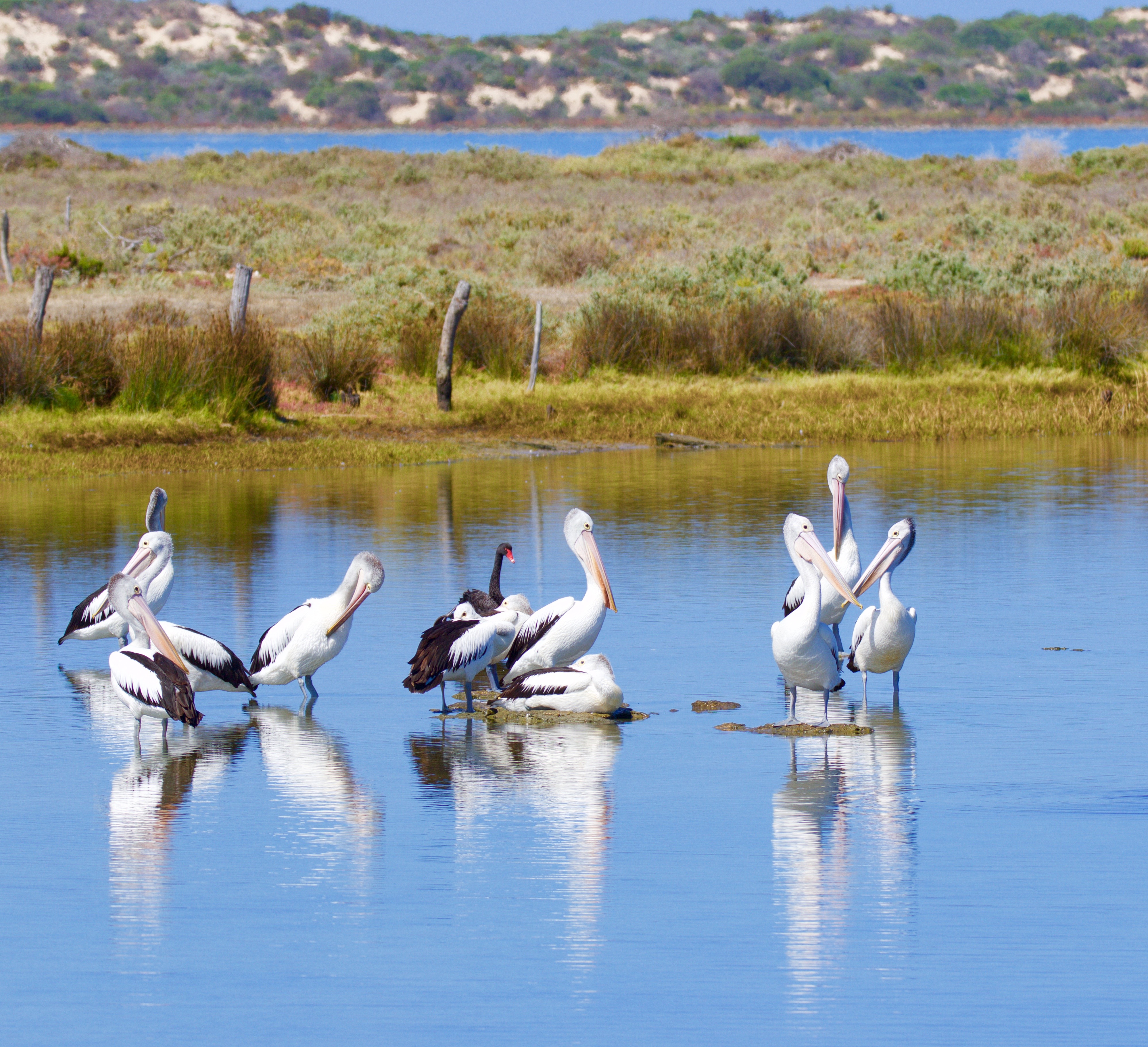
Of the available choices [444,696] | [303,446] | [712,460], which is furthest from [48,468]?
[444,696]

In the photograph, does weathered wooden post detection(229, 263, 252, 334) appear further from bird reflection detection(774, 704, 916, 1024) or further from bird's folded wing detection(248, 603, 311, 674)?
bird reflection detection(774, 704, 916, 1024)

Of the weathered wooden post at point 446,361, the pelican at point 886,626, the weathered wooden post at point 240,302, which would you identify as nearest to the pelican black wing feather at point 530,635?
the pelican at point 886,626

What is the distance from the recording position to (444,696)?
9.76 metres

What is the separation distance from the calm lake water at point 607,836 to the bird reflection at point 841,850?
0.06ft

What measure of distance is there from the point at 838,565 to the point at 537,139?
516 feet

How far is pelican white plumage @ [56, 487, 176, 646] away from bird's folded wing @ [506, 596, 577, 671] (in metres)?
2.33

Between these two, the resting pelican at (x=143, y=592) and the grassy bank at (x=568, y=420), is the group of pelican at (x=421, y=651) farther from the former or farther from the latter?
the grassy bank at (x=568, y=420)

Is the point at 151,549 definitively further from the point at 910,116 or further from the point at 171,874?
the point at 910,116

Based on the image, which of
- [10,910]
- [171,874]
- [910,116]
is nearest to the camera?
[10,910]

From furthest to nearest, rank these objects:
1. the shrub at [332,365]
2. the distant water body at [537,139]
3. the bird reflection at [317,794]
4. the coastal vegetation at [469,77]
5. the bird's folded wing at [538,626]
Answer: the coastal vegetation at [469,77], the distant water body at [537,139], the shrub at [332,365], the bird's folded wing at [538,626], the bird reflection at [317,794]

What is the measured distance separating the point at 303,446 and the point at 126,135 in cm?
14104

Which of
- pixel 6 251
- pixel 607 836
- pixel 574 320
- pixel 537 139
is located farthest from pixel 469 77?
pixel 607 836

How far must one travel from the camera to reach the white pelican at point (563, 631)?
9453 millimetres

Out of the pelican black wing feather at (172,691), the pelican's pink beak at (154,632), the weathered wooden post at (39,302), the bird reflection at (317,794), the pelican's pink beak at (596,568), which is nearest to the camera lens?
the bird reflection at (317,794)
